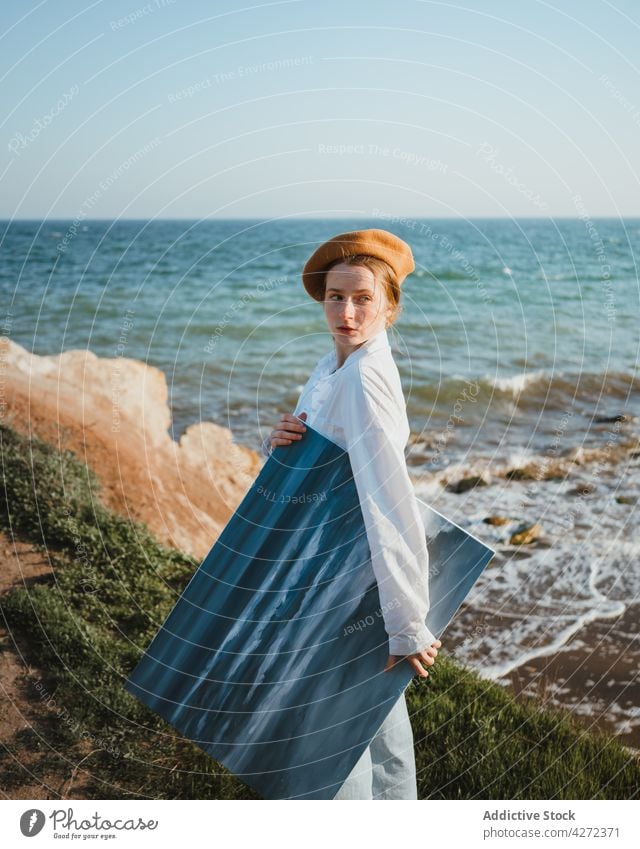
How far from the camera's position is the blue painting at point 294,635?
262 centimetres

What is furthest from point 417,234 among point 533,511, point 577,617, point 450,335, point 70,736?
point 70,736

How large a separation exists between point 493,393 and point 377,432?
1045 cm

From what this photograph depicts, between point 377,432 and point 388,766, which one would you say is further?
point 388,766

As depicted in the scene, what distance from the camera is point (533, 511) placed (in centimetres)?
744

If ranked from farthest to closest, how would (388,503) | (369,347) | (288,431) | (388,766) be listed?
(388,766) < (288,431) < (369,347) < (388,503)

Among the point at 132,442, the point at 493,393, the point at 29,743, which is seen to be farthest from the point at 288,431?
the point at 493,393

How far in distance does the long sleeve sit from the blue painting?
13cm

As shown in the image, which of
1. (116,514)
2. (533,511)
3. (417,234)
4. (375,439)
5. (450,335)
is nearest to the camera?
(375,439)

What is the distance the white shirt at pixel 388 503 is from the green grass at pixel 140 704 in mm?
1386

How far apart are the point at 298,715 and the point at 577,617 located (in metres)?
3.35

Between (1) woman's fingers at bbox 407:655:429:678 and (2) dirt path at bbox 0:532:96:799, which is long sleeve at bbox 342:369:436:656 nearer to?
(1) woman's fingers at bbox 407:655:429:678

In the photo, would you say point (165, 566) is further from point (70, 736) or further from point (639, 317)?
point (639, 317)

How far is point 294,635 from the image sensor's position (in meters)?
2.73

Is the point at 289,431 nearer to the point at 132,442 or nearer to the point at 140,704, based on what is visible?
the point at 140,704
